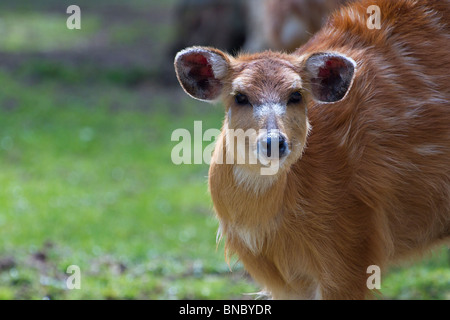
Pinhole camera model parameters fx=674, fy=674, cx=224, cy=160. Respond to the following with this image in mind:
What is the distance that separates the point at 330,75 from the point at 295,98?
0.33 metres

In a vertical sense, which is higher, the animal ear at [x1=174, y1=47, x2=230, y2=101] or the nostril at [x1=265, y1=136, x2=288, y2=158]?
the animal ear at [x1=174, y1=47, x2=230, y2=101]

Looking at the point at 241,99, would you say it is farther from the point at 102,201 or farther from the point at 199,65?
the point at 102,201

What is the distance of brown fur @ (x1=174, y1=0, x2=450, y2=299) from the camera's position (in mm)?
4348

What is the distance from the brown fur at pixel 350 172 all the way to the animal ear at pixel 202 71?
7cm

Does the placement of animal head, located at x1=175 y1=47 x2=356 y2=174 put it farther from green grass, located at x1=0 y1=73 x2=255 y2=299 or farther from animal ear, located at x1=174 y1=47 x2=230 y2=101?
green grass, located at x1=0 y1=73 x2=255 y2=299

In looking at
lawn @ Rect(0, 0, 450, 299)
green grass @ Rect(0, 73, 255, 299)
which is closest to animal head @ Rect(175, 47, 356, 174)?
lawn @ Rect(0, 0, 450, 299)

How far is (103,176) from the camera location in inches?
450

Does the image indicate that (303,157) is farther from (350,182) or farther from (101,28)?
(101,28)

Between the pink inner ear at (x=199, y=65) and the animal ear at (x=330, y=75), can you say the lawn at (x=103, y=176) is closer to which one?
the pink inner ear at (x=199, y=65)

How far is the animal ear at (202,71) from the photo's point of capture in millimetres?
4453

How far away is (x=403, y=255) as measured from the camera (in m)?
4.82

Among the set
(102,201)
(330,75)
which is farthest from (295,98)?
(102,201)
